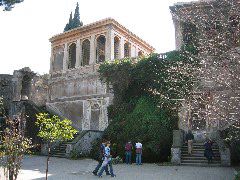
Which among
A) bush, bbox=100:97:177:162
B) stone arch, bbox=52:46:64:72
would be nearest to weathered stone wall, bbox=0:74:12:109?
stone arch, bbox=52:46:64:72

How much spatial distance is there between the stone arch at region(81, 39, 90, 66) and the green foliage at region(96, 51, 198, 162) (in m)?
5.12

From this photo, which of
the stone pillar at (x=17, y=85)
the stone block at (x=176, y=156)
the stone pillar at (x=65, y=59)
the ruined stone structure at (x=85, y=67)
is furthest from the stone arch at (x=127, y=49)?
the stone block at (x=176, y=156)

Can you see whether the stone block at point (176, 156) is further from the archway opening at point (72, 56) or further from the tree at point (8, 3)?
the archway opening at point (72, 56)

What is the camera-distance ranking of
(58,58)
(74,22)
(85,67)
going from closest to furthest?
(85,67) → (58,58) → (74,22)

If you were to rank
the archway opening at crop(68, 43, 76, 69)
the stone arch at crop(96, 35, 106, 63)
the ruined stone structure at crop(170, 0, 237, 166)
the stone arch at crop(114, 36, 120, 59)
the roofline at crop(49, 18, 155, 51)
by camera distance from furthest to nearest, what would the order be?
the archway opening at crop(68, 43, 76, 69) → the stone arch at crop(96, 35, 106, 63) → the stone arch at crop(114, 36, 120, 59) → the roofline at crop(49, 18, 155, 51) → the ruined stone structure at crop(170, 0, 237, 166)

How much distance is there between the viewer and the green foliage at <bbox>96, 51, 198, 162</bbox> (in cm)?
1988

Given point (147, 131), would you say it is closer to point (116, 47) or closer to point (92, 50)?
point (92, 50)

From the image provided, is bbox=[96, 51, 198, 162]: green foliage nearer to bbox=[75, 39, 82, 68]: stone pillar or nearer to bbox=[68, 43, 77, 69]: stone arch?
bbox=[75, 39, 82, 68]: stone pillar

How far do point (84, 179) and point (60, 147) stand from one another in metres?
11.6

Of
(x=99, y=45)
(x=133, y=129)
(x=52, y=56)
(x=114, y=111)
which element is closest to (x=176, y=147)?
(x=133, y=129)

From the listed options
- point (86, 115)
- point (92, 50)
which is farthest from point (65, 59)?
point (86, 115)

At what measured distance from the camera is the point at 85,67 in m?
28.3

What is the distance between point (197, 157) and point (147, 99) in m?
5.76

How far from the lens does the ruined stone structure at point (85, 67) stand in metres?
26.4
